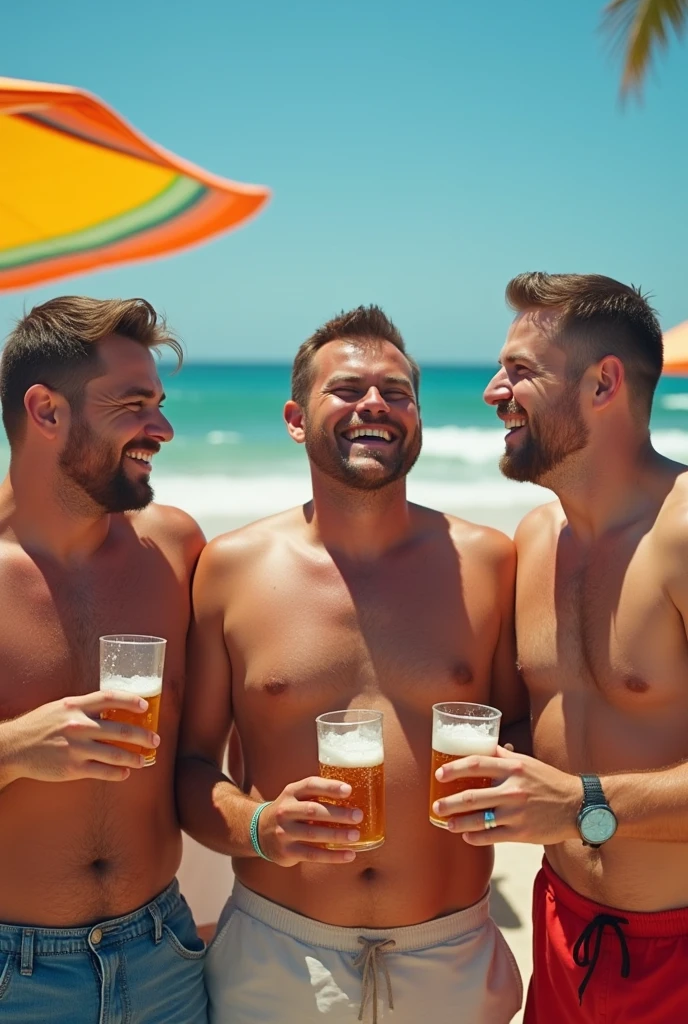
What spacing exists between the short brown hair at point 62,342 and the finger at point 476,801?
142 centimetres

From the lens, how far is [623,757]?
238cm

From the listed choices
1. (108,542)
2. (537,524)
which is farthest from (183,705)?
(537,524)

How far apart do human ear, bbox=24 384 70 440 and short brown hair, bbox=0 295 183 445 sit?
0.02m

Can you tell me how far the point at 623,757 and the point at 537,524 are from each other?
74 cm

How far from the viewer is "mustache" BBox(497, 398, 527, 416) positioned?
2666 millimetres

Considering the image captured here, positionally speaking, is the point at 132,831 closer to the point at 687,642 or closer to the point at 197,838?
the point at 197,838

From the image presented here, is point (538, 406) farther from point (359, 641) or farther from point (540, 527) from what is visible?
point (359, 641)

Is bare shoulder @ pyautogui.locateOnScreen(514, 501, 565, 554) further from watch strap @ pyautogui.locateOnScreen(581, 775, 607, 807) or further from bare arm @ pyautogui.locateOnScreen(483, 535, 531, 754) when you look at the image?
watch strap @ pyautogui.locateOnScreen(581, 775, 607, 807)

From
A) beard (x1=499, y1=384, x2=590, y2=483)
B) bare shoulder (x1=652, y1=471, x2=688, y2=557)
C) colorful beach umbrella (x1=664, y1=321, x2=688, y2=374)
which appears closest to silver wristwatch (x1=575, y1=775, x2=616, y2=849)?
bare shoulder (x1=652, y1=471, x2=688, y2=557)

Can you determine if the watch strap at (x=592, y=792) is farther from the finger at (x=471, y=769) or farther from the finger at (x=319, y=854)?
the finger at (x=319, y=854)

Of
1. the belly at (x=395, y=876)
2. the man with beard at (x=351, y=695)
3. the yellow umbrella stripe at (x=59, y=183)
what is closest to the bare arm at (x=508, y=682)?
the man with beard at (x=351, y=695)

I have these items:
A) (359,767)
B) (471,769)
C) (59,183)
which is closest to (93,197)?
(59,183)

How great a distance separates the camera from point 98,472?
258 centimetres

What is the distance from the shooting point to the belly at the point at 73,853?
2.36m
